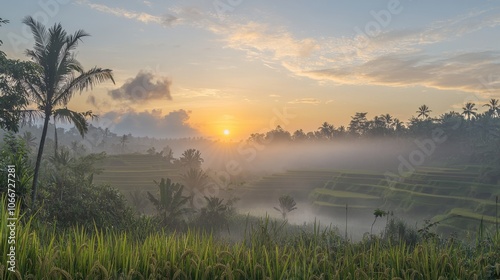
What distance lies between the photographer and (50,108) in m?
18.4

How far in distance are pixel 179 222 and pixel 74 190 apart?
11.3 m

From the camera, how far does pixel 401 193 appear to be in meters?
64.1

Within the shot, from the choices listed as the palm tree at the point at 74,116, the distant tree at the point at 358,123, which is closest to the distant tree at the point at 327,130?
the distant tree at the point at 358,123

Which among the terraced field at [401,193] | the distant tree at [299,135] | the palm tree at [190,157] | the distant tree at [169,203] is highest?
the distant tree at [299,135]

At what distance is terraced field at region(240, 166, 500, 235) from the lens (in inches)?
2045

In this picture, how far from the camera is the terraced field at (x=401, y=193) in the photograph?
51.9 metres

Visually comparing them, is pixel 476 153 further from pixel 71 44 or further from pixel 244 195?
pixel 71 44

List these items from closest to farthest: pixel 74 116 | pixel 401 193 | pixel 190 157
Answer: pixel 74 116 < pixel 190 157 < pixel 401 193

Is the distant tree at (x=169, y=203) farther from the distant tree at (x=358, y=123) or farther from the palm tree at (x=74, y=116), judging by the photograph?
the distant tree at (x=358, y=123)

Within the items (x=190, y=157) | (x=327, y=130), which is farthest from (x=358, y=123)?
(x=190, y=157)

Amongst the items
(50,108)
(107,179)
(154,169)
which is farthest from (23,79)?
(154,169)

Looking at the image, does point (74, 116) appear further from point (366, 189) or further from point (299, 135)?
point (299, 135)

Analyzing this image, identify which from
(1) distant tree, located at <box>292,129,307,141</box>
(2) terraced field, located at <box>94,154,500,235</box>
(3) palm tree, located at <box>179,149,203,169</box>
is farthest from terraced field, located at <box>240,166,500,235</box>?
(1) distant tree, located at <box>292,129,307,141</box>

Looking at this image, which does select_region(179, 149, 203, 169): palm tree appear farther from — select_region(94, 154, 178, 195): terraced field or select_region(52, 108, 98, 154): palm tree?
select_region(52, 108, 98, 154): palm tree
